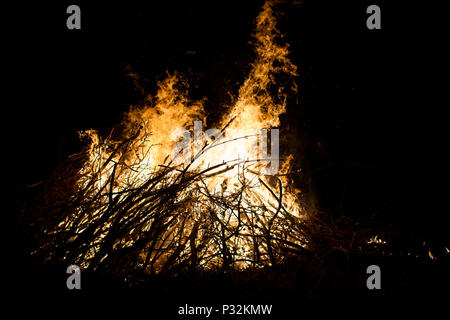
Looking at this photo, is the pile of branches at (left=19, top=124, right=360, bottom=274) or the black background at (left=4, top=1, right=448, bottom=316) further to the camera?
the black background at (left=4, top=1, right=448, bottom=316)

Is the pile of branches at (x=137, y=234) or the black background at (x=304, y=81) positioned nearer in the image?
the pile of branches at (x=137, y=234)

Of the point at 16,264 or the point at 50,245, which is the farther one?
the point at 50,245

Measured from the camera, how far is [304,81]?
3725mm

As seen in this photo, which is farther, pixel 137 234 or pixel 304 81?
pixel 304 81

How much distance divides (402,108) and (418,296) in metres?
2.79

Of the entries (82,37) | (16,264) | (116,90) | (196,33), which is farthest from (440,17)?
(16,264)

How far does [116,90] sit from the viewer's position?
369cm

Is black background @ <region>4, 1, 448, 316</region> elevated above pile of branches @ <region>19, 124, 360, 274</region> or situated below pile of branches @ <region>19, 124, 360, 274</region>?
above

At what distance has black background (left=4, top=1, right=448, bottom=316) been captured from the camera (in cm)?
325

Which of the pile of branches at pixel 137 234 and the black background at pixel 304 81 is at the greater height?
the black background at pixel 304 81

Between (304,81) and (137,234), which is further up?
(304,81)

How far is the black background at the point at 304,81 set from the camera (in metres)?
3.25

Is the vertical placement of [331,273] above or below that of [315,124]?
below
